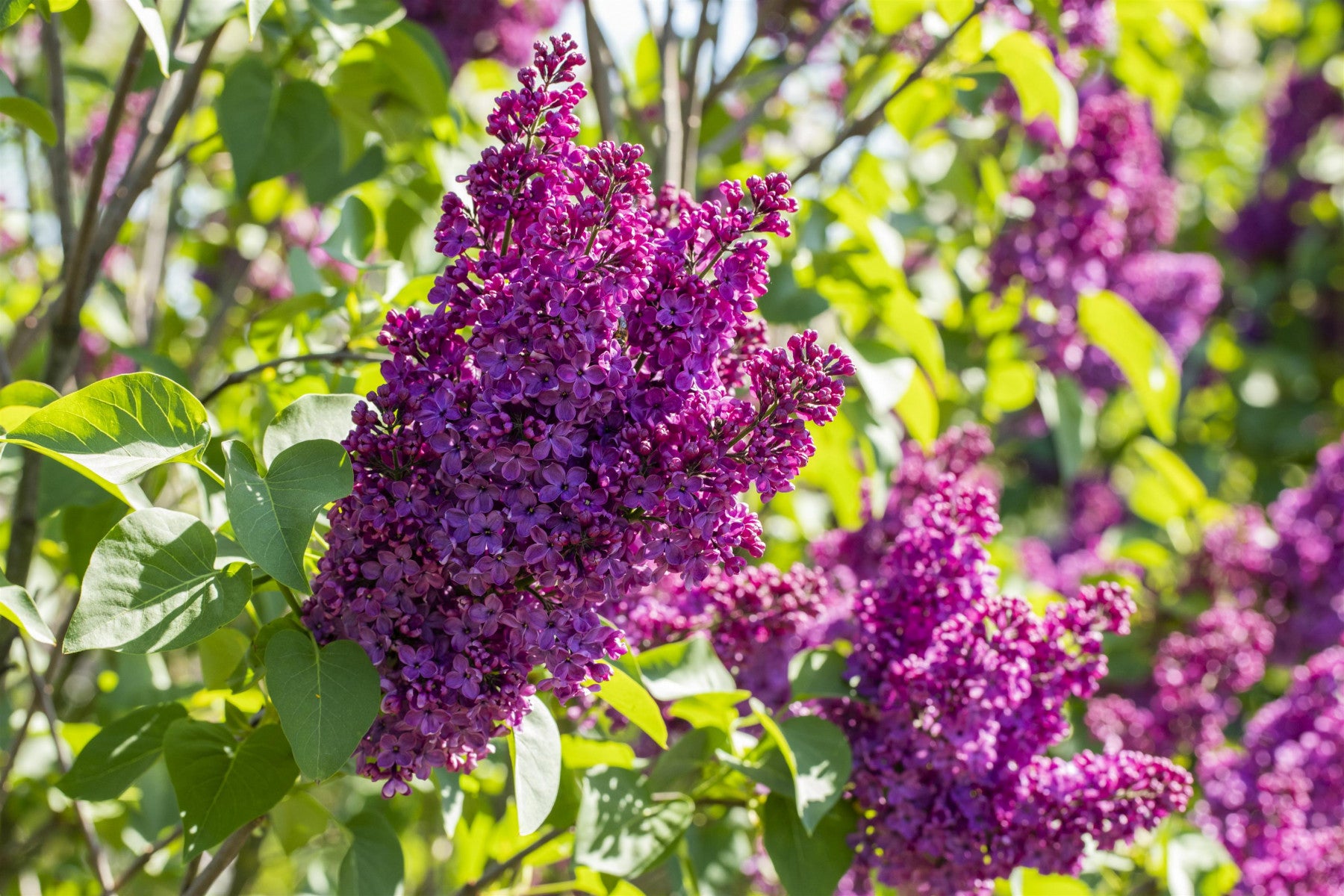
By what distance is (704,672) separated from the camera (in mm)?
1481

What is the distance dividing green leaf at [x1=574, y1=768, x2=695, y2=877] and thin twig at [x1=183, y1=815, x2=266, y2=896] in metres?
0.39

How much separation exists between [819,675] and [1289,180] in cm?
506

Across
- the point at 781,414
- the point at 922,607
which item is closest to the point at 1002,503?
the point at 922,607

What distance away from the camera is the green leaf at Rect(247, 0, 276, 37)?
1221 mm

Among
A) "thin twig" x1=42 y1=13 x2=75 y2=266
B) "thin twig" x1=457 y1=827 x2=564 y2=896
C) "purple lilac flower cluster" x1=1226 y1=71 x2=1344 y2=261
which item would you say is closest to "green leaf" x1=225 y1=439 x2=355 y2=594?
"thin twig" x1=457 y1=827 x2=564 y2=896

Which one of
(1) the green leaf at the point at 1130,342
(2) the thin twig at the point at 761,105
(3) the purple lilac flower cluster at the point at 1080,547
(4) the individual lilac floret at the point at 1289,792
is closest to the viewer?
(4) the individual lilac floret at the point at 1289,792

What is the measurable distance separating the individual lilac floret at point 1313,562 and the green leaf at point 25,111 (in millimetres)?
3046

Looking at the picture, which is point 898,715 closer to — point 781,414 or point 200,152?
point 781,414

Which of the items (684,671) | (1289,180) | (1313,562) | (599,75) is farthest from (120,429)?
(1289,180)

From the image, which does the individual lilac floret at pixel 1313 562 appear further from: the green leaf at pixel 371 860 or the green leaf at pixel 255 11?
the green leaf at pixel 255 11

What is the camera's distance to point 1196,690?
2.50 m

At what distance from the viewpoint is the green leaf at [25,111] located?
4.97 ft

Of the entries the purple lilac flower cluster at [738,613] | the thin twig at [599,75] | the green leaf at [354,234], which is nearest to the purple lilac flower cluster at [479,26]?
the thin twig at [599,75]

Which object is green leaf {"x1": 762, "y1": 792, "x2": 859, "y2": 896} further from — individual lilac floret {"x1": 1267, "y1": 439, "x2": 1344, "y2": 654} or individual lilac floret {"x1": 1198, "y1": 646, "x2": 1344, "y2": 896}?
individual lilac floret {"x1": 1267, "y1": 439, "x2": 1344, "y2": 654}
